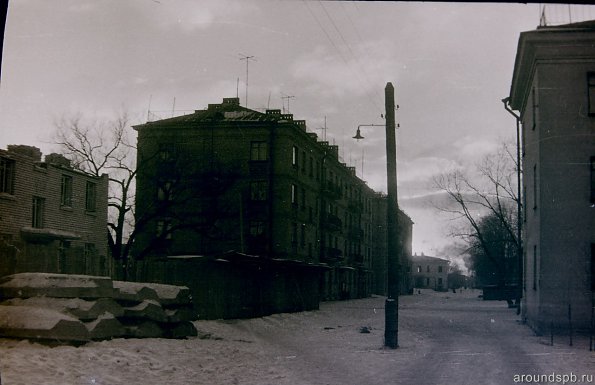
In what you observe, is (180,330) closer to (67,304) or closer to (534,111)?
(67,304)

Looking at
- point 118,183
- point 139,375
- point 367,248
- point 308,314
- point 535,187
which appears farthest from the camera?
point 367,248

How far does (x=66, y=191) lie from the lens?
3216cm

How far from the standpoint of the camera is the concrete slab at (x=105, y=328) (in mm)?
12344

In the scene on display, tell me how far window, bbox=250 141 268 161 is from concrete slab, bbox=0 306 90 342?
3061 centimetres

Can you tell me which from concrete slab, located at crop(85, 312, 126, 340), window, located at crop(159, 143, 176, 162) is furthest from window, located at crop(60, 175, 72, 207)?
concrete slab, located at crop(85, 312, 126, 340)

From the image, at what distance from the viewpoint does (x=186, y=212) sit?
4116cm

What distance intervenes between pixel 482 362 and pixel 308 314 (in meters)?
19.8

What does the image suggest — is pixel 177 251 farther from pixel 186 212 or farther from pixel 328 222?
pixel 328 222

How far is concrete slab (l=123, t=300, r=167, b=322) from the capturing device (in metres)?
14.2

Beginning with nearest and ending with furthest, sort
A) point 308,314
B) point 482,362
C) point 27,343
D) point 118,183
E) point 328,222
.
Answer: point 27,343, point 482,362, point 308,314, point 118,183, point 328,222

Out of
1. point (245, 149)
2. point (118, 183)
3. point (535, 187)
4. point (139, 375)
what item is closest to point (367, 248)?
point (245, 149)

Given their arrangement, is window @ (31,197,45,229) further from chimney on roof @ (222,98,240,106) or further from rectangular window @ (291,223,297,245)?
chimney on roof @ (222,98,240,106)

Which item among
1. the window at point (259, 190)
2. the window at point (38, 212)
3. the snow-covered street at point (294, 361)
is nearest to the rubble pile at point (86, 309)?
the snow-covered street at point (294, 361)

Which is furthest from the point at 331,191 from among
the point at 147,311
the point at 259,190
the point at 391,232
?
the point at 147,311
